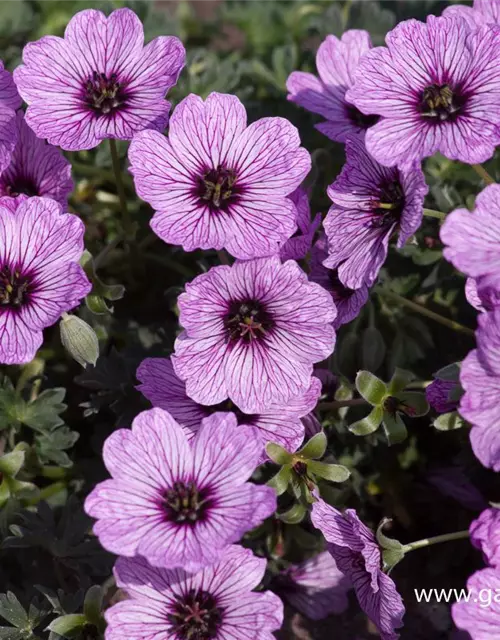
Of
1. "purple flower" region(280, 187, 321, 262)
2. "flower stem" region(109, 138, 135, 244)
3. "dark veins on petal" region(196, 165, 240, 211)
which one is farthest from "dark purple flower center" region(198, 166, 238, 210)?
"flower stem" region(109, 138, 135, 244)

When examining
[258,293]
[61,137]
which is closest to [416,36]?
[258,293]

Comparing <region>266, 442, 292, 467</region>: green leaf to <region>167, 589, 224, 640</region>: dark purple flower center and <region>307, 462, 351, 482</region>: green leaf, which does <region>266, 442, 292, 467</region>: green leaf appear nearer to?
<region>307, 462, 351, 482</region>: green leaf

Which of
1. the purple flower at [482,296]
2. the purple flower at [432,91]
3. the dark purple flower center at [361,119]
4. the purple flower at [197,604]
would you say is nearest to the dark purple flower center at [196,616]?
the purple flower at [197,604]

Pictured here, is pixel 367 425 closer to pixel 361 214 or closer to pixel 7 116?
pixel 361 214

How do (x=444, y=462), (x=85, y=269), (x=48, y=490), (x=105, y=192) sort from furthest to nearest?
(x=105, y=192) → (x=444, y=462) → (x=48, y=490) → (x=85, y=269)

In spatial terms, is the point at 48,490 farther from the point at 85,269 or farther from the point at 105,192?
the point at 105,192

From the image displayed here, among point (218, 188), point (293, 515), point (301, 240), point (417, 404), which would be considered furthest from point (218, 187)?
point (293, 515)
